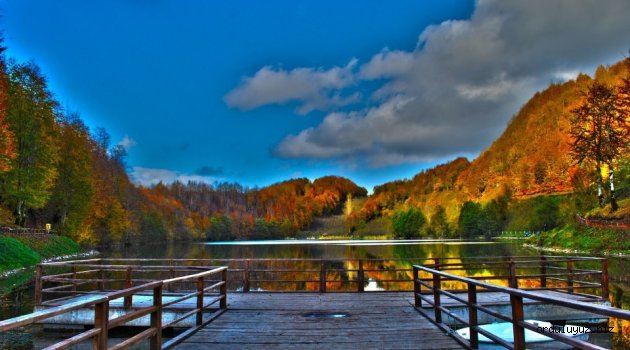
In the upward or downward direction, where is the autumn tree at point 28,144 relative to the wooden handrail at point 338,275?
upward

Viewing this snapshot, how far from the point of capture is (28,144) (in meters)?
46.1

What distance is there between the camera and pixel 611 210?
42719 millimetres

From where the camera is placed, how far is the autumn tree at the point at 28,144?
44562 mm

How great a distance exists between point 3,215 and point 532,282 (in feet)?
139

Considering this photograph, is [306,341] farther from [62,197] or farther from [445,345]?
[62,197]

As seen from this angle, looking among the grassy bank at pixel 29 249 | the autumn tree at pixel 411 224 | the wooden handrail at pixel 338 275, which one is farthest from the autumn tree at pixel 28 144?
the autumn tree at pixel 411 224

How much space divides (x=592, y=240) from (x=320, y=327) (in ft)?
132

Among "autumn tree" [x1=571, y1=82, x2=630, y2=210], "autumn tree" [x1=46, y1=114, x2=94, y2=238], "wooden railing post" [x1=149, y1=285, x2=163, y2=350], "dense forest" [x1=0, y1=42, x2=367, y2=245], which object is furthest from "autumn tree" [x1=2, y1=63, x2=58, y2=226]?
"autumn tree" [x1=571, y1=82, x2=630, y2=210]

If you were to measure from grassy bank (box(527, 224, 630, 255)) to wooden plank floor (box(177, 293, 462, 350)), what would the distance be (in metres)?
32.2

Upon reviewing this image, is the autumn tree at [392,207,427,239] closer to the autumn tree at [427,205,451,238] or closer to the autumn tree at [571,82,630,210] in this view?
the autumn tree at [427,205,451,238]

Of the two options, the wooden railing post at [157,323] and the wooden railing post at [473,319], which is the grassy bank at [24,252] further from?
the wooden railing post at [473,319]

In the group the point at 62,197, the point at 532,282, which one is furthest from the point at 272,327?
the point at 62,197

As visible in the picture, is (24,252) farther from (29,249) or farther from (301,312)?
(301,312)

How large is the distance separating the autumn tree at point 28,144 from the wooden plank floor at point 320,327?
135 feet
